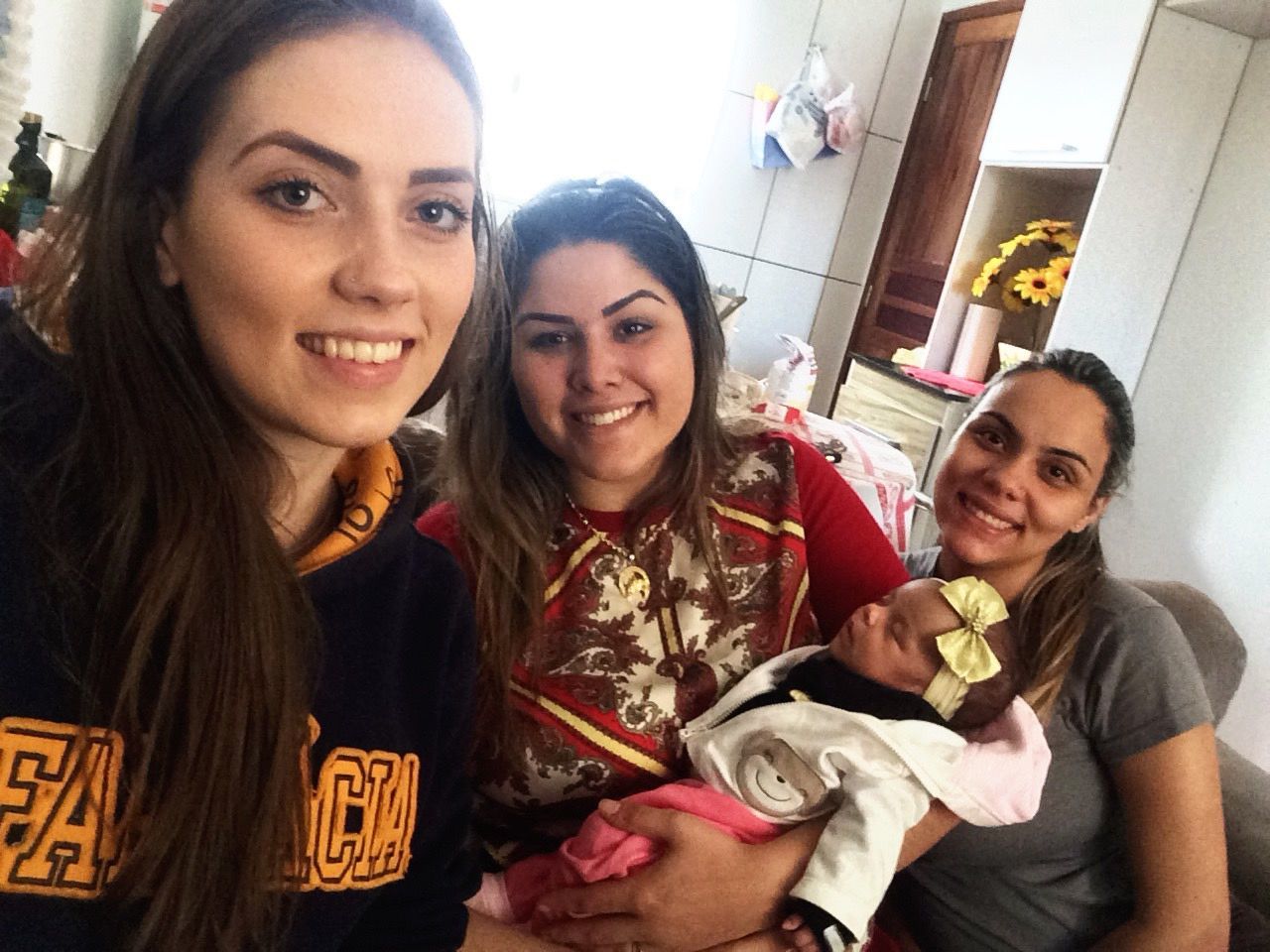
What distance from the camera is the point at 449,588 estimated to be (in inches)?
35.4

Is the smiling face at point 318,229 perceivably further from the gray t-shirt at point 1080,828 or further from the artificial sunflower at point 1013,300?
the artificial sunflower at point 1013,300

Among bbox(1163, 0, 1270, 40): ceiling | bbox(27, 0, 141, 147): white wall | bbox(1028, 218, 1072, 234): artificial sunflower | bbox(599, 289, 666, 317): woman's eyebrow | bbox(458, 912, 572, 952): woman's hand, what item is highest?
bbox(1163, 0, 1270, 40): ceiling

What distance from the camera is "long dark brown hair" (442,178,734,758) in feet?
3.60

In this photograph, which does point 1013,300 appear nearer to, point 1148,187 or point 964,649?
point 1148,187

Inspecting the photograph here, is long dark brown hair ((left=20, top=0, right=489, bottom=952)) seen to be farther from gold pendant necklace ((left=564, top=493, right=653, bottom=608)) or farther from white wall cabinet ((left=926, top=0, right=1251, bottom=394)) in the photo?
white wall cabinet ((left=926, top=0, right=1251, bottom=394))

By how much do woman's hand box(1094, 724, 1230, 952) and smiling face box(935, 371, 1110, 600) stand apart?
0.27 m

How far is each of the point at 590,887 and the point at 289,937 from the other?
37cm

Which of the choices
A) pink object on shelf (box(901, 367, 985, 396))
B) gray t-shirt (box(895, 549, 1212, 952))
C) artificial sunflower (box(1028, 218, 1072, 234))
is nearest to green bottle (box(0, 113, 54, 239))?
gray t-shirt (box(895, 549, 1212, 952))

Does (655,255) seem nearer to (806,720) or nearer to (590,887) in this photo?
(806,720)

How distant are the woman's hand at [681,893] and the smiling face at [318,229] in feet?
1.90

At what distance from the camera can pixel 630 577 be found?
1.17 meters

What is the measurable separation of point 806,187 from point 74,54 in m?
2.88

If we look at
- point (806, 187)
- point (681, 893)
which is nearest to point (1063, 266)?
point (806, 187)

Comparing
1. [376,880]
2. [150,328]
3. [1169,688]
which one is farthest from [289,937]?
[1169,688]
